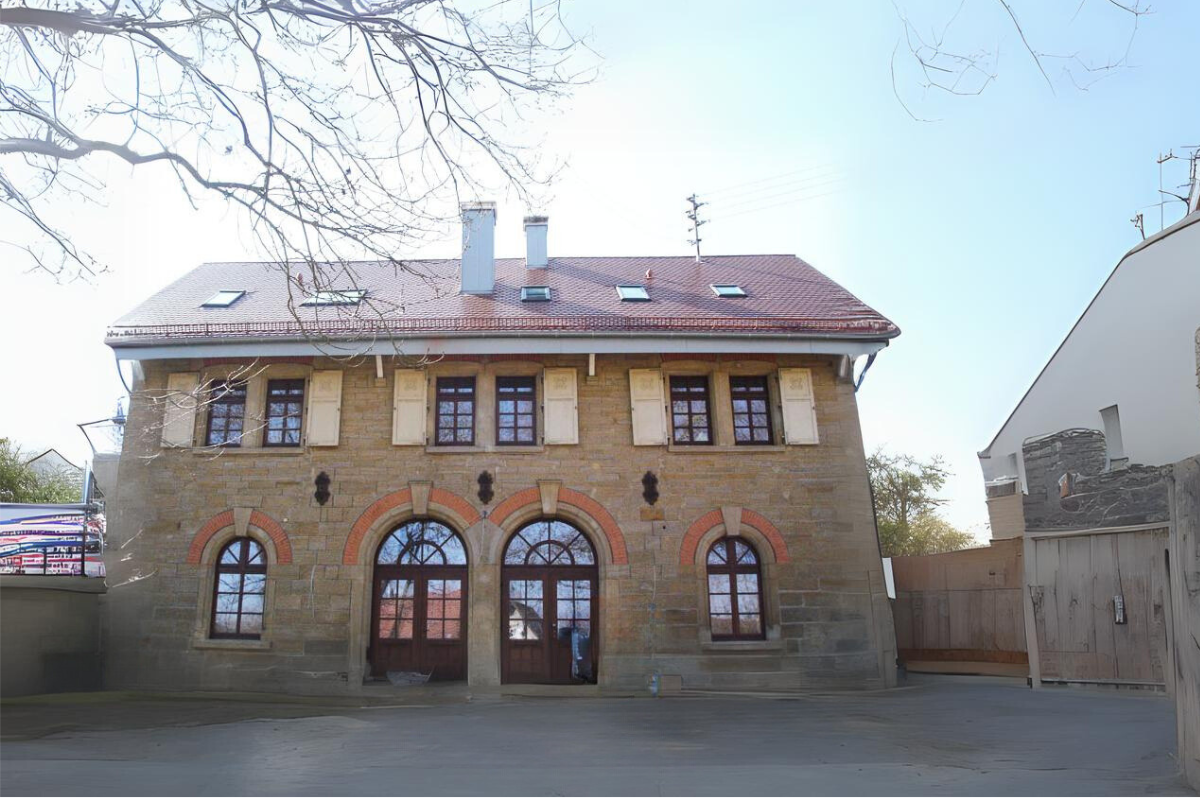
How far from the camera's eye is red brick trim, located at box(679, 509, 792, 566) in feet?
42.9

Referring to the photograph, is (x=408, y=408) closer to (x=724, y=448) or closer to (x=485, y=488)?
(x=485, y=488)

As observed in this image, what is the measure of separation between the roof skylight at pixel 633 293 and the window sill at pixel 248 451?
613cm

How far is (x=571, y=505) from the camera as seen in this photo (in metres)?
13.3

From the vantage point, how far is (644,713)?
32.1ft

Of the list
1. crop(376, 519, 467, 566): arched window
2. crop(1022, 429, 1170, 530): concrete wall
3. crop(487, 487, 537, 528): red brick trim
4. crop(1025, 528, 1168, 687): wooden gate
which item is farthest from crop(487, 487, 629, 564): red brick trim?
crop(1022, 429, 1170, 530): concrete wall

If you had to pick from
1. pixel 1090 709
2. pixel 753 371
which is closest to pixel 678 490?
pixel 753 371

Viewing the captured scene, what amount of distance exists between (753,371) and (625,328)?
237 cm

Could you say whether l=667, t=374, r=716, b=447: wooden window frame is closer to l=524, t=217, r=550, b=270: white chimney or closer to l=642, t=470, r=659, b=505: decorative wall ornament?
l=642, t=470, r=659, b=505: decorative wall ornament

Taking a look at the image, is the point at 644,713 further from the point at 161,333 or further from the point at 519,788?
the point at 161,333

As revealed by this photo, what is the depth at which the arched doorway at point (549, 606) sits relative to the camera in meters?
13.0

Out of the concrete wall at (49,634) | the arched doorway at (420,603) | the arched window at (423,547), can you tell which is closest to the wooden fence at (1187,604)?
the arched doorway at (420,603)

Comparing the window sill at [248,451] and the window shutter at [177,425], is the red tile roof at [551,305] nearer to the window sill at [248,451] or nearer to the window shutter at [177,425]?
the window shutter at [177,425]

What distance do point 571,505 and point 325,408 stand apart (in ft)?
14.2

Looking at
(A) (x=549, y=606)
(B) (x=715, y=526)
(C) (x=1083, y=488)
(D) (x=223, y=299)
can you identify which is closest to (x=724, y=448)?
(B) (x=715, y=526)
